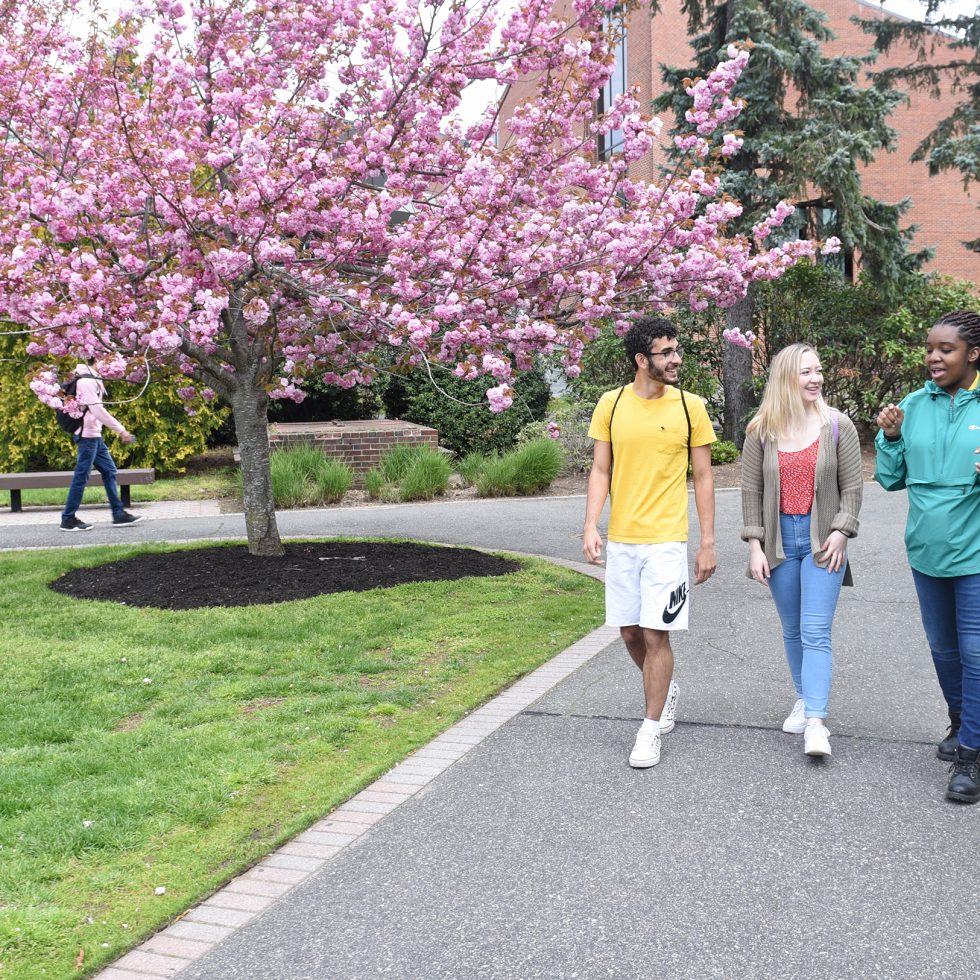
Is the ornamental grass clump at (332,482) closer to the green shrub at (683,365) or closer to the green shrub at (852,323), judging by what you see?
the green shrub at (683,365)

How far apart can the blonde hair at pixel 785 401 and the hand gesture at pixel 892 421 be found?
334 millimetres

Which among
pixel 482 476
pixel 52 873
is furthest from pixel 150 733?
pixel 482 476

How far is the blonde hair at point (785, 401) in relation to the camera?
4629mm

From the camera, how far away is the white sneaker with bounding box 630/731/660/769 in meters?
4.48

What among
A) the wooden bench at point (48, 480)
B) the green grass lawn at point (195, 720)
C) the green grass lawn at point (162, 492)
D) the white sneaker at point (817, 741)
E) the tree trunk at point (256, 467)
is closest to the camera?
the green grass lawn at point (195, 720)

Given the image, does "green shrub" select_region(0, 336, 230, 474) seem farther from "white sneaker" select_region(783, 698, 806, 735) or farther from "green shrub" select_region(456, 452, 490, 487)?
"white sneaker" select_region(783, 698, 806, 735)

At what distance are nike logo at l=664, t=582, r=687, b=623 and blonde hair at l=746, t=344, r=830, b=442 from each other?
76cm

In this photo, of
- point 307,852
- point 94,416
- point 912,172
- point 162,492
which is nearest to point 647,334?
point 307,852

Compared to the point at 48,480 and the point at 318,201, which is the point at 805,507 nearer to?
the point at 318,201

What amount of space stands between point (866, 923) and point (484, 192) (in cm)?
579

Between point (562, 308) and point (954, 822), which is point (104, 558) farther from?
point (954, 822)

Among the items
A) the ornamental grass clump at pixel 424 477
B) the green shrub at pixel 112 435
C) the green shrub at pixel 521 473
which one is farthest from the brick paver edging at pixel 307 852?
the green shrub at pixel 112 435

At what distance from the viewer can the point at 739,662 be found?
6.22 meters

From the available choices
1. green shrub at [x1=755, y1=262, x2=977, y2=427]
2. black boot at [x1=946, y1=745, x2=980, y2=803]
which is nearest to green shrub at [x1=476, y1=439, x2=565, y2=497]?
green shrub at [x1=755, y1=262, x2=977, y2=427]
